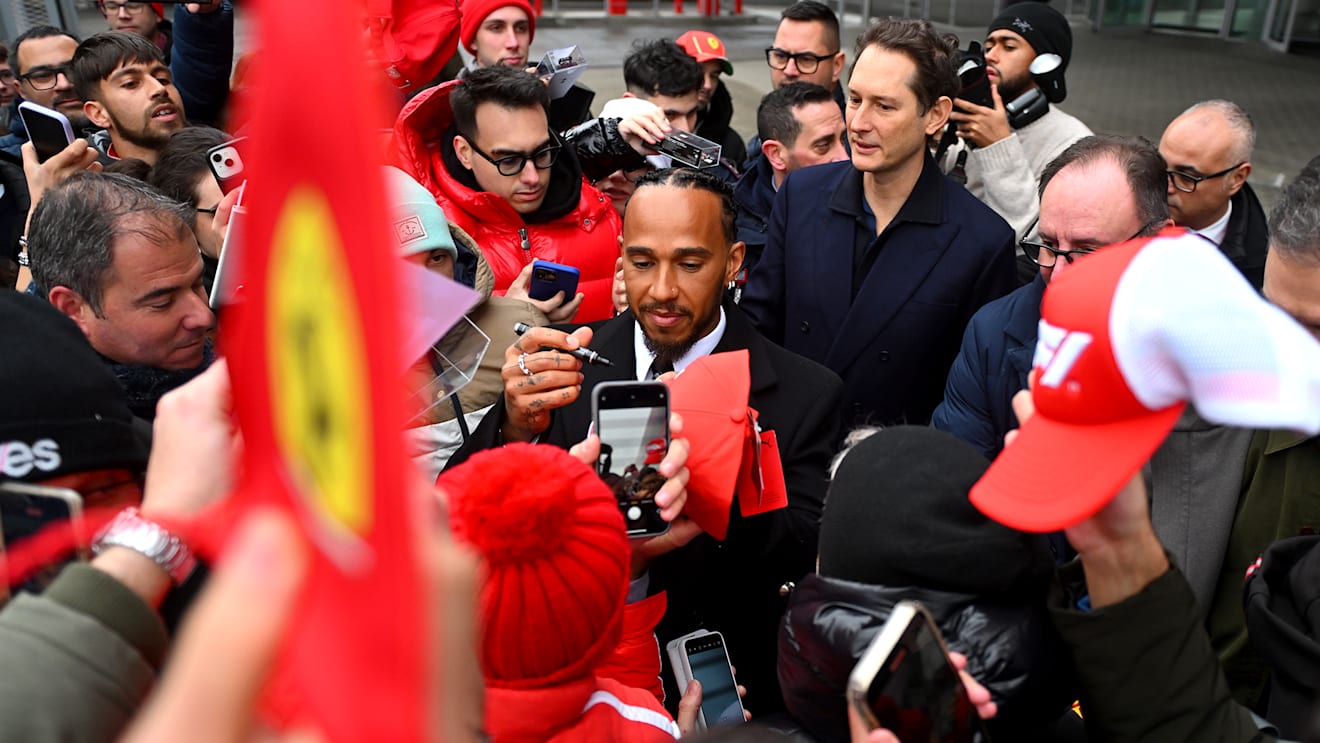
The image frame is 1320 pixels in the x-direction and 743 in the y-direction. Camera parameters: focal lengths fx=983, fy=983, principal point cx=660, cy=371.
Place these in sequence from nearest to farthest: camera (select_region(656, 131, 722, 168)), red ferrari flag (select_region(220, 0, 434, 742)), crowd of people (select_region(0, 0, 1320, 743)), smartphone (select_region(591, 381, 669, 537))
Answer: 1. red ferrari flag (select_region(220, 0, 434, 742))
2. crowd of people (select_region(0, 0, 1320, 743))
3. smartphone (select_region(591, 381, 669, 537))
4. camera (select_region(656, 131, 722, 168))

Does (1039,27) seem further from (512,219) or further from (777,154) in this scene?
(512,219)

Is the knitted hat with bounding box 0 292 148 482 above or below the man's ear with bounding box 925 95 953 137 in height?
above

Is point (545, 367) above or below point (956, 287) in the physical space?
above

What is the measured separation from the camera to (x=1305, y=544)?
5.09ft

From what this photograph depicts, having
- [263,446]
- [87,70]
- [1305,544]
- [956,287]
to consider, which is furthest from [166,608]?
[87,70]

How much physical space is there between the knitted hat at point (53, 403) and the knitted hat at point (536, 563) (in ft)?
1.65

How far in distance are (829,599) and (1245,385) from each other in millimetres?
558

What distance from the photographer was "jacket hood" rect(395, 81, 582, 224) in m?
3.47

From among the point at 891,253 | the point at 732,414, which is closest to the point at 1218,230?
the point at 891,253

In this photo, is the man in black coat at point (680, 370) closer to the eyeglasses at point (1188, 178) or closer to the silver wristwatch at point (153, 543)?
the silver wristwatch at point (153, 543)

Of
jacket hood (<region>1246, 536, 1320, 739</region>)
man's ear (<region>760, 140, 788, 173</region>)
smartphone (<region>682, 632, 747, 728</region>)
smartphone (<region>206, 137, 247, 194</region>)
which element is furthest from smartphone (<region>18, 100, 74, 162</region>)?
jacket hood (<region>1246, 536, 1320, 739</region>)

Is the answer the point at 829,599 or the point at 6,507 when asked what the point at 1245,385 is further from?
the point at 6,507

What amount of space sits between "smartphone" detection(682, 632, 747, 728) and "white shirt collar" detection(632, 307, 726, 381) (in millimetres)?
785

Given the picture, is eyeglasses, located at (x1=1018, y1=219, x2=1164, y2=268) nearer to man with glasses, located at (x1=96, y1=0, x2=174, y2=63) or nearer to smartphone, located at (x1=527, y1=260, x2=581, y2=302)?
smartphone, located at (x1=527, y1=260, x2=581, y2=302)
